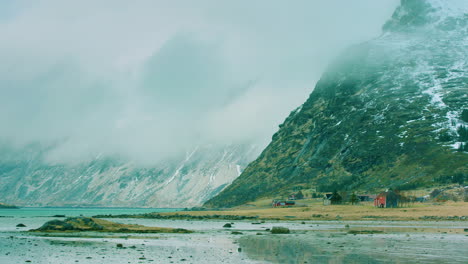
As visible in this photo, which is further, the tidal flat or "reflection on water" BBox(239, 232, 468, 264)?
the tidal flat

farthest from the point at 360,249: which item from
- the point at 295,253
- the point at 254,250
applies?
the point at 254,250

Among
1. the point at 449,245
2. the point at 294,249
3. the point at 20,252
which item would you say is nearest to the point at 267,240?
the point at 294,249

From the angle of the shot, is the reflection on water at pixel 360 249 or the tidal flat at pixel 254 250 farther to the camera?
the tidal flat at pixel 254 250

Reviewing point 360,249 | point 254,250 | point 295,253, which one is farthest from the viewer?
point 254,250

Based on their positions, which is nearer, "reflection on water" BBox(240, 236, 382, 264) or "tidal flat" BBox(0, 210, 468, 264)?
"reflection on water" BBox(240, 236, 382, 264)

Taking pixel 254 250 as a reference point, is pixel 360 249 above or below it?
below

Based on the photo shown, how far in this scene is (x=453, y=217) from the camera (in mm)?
152625

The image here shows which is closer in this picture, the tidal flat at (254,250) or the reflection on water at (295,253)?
the reflection on water at (295,253)

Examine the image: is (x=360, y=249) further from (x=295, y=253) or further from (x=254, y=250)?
(x=254, y=250)

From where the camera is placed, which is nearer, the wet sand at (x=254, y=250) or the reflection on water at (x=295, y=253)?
the reflection on water at (x=295, y=253)

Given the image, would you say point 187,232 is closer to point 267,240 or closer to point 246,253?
point 267,240

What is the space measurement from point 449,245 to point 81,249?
170 feet

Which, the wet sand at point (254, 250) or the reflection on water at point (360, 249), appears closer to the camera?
the reflection on water at point (360, 249)

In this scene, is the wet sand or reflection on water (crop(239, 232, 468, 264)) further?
the wet sand
